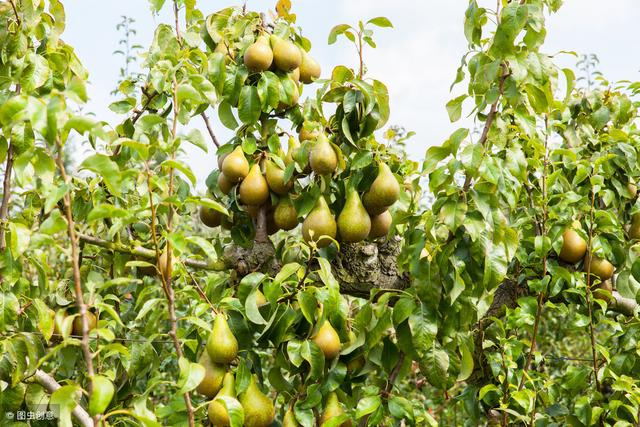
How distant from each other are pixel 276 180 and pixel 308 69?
0.34 m

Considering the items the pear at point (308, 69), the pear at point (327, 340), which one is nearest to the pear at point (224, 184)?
the pear at point (308, 69)

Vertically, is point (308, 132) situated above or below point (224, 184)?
above

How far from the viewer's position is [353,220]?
1.53 meters

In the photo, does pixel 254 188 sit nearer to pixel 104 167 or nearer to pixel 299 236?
pixel 299 236

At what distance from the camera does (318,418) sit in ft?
4.73

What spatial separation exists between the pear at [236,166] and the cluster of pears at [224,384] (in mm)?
394

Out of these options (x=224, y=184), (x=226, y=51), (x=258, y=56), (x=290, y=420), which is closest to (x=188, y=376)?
(x=290, y=420)

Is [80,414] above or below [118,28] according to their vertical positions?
below

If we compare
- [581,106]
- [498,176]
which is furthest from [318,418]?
[581,106]

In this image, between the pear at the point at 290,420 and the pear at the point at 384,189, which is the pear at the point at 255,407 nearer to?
the pear at the point at 290,420

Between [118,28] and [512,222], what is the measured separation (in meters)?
2.49

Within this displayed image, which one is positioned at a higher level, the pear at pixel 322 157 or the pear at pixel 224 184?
the pear at pixel 322 157

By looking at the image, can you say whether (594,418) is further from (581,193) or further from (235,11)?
(235,11)

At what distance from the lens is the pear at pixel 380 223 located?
5.33 ft
